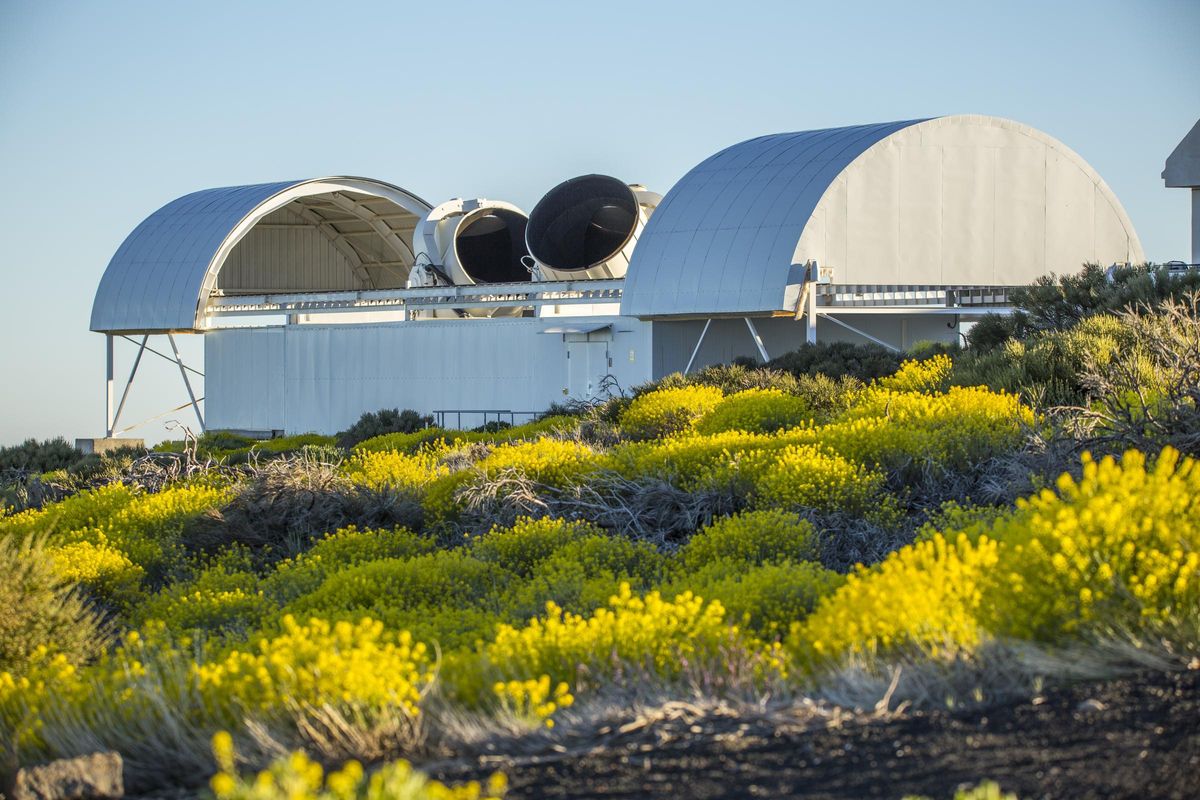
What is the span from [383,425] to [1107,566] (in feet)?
72.6

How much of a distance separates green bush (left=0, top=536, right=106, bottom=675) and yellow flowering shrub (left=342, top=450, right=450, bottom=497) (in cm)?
525

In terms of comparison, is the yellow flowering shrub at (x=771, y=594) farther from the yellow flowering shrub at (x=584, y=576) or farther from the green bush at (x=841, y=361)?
the green bush at (x=841, y=361)

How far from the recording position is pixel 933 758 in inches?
211

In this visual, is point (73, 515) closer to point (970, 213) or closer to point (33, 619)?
point (33, 619)

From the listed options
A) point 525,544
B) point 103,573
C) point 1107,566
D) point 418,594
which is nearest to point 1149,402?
point 525,544

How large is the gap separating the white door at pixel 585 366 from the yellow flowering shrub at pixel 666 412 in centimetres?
925

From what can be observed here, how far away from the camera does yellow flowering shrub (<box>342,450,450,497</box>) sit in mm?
14750

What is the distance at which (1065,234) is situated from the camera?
30.1m

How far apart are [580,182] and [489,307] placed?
369 centimetres

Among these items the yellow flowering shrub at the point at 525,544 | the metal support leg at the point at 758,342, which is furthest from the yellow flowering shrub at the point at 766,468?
the metal support leg at the point at 758,342

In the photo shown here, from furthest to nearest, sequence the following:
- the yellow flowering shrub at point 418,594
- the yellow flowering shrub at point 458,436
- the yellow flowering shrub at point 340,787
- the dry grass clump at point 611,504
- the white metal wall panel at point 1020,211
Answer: the white metal wall panel at point 1020,211 < the yellow flowering shrub at point 458,436 < the dry grass clump at point 611,504 < the yellow flowering shrub at point 418,594 < the yellow flowering shrub at point 340,787

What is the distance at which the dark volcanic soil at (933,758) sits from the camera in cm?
506

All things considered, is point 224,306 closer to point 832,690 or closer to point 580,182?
point 580,182

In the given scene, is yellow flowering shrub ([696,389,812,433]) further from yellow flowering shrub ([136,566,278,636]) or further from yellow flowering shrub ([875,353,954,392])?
yellow flowering shrub ([136,566,278,636])
